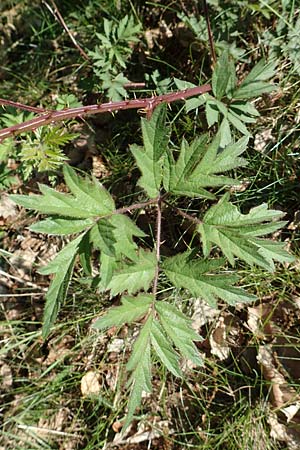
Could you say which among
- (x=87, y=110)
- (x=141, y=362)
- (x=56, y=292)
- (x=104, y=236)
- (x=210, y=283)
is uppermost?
(x=87, y=110)

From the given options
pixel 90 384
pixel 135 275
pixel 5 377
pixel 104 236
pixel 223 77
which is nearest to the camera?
pixel 104 236

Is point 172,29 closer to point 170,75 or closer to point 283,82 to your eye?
point 170,75

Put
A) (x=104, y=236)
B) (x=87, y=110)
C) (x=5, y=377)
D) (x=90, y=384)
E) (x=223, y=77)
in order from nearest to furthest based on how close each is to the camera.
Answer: (x=104, y=236) < (x=87, y=110) < (x=223, y=77) < (x=90, y=384) < (x=5, y=377)

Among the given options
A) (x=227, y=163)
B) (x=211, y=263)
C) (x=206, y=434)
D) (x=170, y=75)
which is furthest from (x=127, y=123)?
(x=206, y=434)

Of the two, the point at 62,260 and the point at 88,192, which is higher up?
the point at 88,192

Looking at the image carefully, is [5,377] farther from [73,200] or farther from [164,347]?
[73,200]

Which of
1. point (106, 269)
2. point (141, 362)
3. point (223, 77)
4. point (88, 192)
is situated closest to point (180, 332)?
point (141, 362)

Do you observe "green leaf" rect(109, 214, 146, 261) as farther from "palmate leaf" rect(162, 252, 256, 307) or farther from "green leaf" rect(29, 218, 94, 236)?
"palmate leaf" rect(162, 252, 256, 307)
